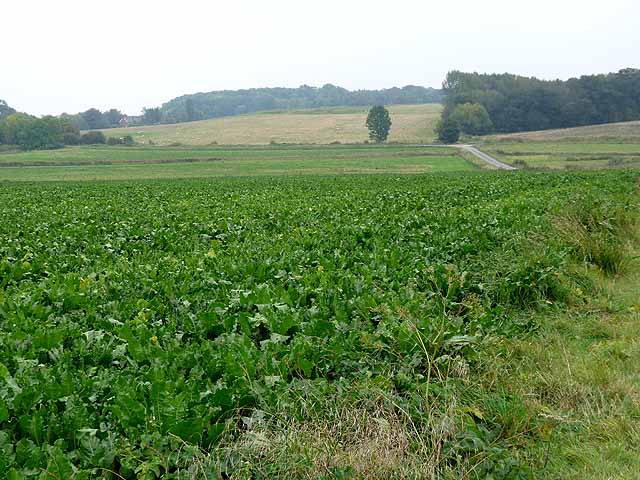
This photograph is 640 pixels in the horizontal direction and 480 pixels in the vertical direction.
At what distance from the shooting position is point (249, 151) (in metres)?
86.1

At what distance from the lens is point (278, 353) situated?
199 inches

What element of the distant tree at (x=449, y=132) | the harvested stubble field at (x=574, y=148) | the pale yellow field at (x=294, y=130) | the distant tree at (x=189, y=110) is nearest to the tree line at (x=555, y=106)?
the distant tree at (x=449, y=132)

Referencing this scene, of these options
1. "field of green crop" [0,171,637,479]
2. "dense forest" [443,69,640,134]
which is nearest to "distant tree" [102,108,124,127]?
"dense forest" [443,69,640,134]

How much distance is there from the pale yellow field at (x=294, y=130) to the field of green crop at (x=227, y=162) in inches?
617

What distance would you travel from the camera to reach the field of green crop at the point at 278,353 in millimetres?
3699

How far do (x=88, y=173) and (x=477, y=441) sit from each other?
59907mm

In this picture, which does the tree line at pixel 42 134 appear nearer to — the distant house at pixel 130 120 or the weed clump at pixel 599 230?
the distant house at pixel 130 120

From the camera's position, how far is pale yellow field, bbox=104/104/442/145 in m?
108

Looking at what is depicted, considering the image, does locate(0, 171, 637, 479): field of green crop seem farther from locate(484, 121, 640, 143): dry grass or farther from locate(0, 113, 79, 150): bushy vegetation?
locate(0, 113, 79, 150): bushy vegetation

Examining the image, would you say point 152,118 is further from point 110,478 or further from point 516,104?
point 110,478

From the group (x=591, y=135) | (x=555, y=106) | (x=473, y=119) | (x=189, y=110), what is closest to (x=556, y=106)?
(x=555, y=106)

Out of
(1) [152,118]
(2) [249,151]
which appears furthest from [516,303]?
(1) [152,118]

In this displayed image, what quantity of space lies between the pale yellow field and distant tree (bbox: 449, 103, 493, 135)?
632 cm

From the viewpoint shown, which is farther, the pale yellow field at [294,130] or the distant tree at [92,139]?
the pale yellow field at [294,130]
